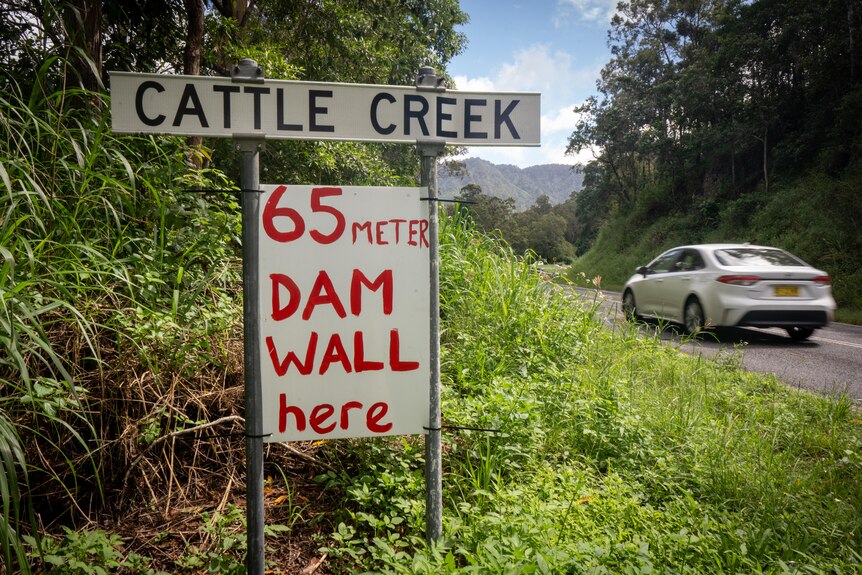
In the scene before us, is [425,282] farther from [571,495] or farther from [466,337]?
[466,337]

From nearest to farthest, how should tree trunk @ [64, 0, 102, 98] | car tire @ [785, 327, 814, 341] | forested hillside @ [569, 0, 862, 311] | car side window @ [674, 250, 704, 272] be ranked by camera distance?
tree trunk @ [64, 0, 102, 98]
car tire @ [785, 327, 814, 341]
car side window @ [674, 250, 704, 272]
forested hillside @ [569, 0, 862, 311]

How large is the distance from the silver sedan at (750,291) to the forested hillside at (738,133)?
6.73 meters

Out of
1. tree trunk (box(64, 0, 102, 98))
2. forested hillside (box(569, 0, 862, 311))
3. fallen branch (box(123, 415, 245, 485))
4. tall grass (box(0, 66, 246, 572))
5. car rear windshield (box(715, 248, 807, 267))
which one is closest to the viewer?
tall grass (box(0, 66, 246, 572))

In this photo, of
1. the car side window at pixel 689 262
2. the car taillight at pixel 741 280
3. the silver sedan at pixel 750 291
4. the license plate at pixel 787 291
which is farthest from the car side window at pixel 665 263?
the license plate at pixel 787 291

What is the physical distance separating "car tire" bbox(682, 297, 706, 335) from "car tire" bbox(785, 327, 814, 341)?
129 centimetres

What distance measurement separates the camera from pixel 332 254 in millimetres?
1832

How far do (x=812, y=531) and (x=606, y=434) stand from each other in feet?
3.16

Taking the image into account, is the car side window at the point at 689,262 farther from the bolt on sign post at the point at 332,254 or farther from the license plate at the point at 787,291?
the bolt on sign post at the point at 332,254

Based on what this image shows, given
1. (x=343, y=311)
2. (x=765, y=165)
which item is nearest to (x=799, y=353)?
(x=343, y=311)

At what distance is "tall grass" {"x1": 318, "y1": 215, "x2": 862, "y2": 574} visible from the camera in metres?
1.97

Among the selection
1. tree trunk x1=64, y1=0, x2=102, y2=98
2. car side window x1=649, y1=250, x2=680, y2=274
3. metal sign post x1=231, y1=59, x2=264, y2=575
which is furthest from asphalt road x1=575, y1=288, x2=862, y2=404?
tree trunk x1=64, y1=0, x2=102, y2=98

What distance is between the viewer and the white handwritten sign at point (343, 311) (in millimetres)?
1787

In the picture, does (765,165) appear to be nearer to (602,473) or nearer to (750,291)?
(750,291)

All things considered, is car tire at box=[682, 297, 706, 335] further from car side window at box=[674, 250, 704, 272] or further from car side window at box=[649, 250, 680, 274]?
car side window at box=[649, 250, 680, 274]
